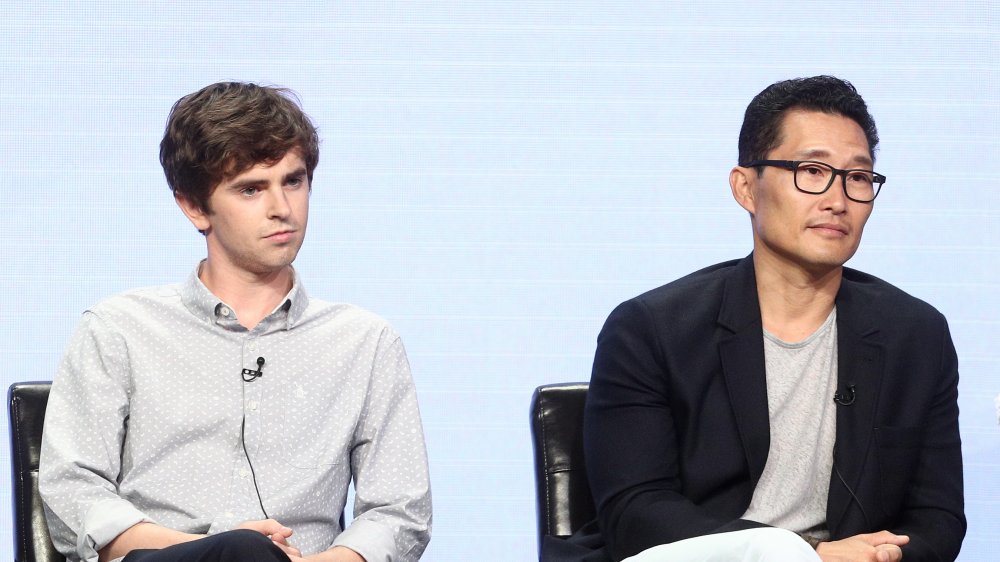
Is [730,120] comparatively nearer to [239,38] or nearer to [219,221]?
[239,38]

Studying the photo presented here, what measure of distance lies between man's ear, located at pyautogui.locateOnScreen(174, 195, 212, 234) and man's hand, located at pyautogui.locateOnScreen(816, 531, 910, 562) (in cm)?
133

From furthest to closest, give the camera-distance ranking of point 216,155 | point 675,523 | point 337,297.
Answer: point 337,297 → point 216,155 → point 675,523

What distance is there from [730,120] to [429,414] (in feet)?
3.62

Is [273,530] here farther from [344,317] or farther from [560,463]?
[560,463]

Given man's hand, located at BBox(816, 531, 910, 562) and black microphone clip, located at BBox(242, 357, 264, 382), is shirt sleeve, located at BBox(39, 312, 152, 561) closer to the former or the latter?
black microphone clip, located at BBox(242, 357, 264, 382)

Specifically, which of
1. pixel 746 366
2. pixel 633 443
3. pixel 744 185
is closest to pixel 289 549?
pixel 633 443

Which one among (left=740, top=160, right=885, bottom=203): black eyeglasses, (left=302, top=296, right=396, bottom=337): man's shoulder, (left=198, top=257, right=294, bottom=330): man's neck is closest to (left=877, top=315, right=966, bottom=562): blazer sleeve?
(left=740, top=160, right=885, bottom=203): black eyeglasses

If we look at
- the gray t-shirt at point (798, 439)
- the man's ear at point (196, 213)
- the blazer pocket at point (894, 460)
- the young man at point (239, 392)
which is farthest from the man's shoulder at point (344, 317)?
the blazer pocket at point (894, 460)

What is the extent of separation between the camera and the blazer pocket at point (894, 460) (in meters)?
2.70

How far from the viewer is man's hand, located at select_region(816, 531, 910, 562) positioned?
250 centimetres

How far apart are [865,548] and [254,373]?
119cm

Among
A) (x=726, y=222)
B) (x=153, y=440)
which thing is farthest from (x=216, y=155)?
(x=726, y=222)

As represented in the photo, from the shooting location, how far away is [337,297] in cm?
363

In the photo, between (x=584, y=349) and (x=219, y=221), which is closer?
(x=219, y=221)
